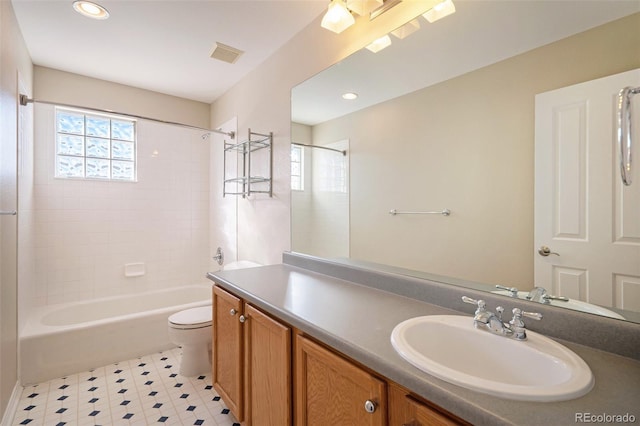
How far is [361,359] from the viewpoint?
2.85ft

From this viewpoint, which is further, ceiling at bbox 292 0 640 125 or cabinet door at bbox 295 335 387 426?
ceiling at bbox 292 0 640 125

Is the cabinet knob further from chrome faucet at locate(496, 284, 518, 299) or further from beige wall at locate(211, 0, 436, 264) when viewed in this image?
beige wall at locate(211, 0, 436, 264)

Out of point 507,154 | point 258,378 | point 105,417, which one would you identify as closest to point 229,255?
point 105,417

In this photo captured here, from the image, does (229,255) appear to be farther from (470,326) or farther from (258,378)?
(470,326)

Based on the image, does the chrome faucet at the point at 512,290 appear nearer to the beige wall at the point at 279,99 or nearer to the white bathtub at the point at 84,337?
the beige wall at the point at 279,99

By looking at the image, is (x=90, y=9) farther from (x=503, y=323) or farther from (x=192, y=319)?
(x=503, y=323)

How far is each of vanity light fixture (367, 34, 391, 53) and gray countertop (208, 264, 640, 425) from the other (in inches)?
49.1

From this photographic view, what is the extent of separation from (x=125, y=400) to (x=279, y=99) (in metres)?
2.32

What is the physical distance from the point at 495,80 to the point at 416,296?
92cm

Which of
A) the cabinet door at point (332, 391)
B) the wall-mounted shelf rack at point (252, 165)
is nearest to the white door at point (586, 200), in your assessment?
the cabinet door at point (332, 391)

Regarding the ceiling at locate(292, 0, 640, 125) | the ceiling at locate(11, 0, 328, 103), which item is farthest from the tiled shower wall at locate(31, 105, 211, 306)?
the ceiling at locate(292, 0, 640, 125)

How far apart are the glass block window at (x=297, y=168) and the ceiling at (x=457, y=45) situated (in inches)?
11.6

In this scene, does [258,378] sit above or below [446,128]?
below

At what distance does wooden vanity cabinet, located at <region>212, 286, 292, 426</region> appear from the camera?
4.05 ft
